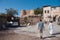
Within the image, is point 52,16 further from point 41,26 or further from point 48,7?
point 41,26

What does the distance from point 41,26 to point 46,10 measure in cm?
4981

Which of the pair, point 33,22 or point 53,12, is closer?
point 33,22

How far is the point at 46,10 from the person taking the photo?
63344mm

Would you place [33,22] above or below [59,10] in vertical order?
below

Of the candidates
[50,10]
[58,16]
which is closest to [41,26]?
[58,16]

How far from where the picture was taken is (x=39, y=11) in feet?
260

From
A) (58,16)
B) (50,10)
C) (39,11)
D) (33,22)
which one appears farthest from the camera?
(39,11)

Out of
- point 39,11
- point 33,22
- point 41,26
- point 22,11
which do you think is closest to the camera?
point 41,26

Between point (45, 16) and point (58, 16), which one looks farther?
point (45, 16)

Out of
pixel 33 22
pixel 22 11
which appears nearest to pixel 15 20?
pixel 33 22

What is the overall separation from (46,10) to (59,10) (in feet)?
23.8

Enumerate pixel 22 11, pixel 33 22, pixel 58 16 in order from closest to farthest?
1. pixel 33 22
2. pixel 58 16
3. pixel 22 11

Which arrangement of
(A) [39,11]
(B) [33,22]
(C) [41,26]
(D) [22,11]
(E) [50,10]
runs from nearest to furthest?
(C) [41,26] → (B) [33,22] → (E) [50,10] → (A) [39,11] → (D) [22,11]

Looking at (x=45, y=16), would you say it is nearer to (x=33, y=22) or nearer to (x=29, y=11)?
(x=33, y=22)
